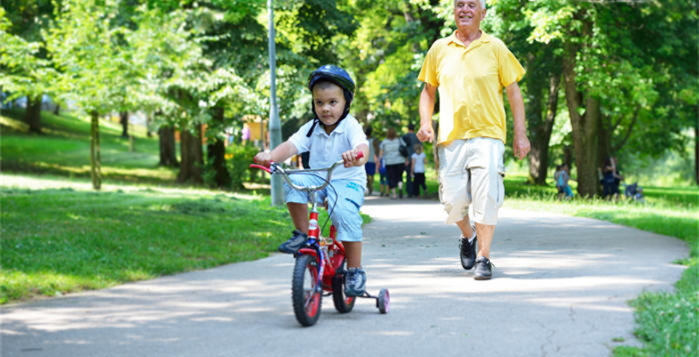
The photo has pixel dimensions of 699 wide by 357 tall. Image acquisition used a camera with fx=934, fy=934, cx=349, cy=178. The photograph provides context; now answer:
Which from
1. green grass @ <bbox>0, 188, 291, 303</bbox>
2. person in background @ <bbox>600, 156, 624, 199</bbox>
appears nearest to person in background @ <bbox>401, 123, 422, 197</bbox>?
person in background @ <bbox>600, 156, 624, 199</bbox>

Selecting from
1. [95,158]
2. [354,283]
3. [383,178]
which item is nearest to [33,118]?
[95,158]

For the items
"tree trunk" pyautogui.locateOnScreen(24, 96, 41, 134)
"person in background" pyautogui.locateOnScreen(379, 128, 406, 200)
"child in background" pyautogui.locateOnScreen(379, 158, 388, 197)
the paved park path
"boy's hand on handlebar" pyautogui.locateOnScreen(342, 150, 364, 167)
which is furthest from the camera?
"tree trunk" pyautogui.locateOnScreen(24, 96, 41, 134)

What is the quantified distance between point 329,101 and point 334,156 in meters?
0.37

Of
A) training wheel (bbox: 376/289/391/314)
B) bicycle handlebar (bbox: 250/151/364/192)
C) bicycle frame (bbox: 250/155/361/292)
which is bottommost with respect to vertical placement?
training wheel (bbox: 376/289/391/314)

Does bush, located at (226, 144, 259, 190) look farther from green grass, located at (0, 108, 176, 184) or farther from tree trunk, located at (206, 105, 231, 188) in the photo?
green grass, located at (0, 108, 176, 184)

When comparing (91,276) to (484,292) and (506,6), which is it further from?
(506,6)

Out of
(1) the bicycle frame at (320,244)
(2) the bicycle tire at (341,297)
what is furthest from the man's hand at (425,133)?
(2) the bicycle tire at (341,297)

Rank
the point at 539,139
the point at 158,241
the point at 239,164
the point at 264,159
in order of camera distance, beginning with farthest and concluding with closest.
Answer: the point at 539,139 → the point at 239,164 → the point at 158,241 → the point at 264,159

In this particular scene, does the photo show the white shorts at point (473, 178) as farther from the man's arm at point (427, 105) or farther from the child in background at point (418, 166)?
the child in background at point (418, 166)

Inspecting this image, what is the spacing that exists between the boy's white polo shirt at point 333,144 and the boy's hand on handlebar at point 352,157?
1.54ft

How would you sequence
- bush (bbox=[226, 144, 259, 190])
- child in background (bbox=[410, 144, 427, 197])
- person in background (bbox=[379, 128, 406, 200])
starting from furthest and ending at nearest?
1. bush (bbox=[226, 144, 259, 190])
2. child in background (bbox=[410, 144, 427, 197])
3. person in background (bbox=[379, 128, 406, 200])

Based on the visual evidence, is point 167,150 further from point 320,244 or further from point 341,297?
point 320,244

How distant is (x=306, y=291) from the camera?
5785mm

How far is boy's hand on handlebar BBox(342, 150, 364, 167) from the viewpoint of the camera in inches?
215
